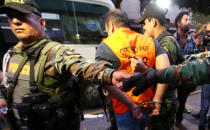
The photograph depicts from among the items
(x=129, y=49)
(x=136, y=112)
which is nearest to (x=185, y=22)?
(x=129, y=49)

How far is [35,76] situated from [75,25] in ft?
10.3

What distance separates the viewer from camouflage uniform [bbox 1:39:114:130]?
0.94m

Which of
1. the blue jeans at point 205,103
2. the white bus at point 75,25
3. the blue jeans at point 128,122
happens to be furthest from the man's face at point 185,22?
the white bus at point 75,25

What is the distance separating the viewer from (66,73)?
1.20m

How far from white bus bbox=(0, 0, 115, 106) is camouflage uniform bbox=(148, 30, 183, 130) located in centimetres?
212

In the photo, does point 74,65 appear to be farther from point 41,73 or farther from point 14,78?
point 14,78

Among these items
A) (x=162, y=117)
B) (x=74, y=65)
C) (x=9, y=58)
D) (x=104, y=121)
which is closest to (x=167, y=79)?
(x=74, y=65)

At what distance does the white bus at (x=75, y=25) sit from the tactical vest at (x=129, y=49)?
2159 mm

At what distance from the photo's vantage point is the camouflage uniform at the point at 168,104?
1.56 meters

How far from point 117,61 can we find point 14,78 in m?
0.92

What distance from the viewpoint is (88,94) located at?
12.1ft

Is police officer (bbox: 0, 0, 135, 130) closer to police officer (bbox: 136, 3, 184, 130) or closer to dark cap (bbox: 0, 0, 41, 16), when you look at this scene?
dark cap (bbox: 0, 0, 41, 16)

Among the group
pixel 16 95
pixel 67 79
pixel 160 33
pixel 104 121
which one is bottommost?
pixel 104 121

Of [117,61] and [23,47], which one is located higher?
[23,47]
